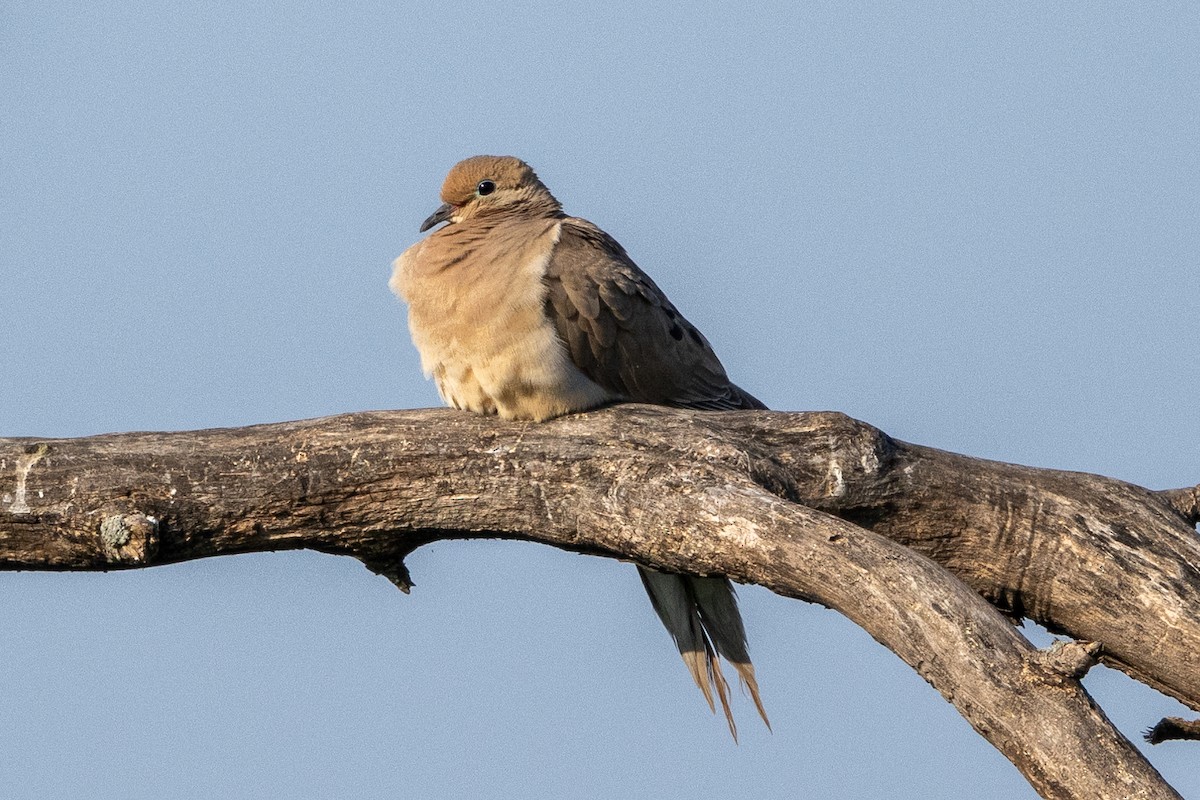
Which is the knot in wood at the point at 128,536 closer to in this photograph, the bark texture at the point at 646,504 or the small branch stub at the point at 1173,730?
the bark texture at the point at 646,504

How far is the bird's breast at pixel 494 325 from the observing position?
584 cm

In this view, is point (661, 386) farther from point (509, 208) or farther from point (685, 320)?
point (509, 208)

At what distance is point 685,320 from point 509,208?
1015 millimetres

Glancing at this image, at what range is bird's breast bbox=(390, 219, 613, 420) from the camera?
5.84 metres

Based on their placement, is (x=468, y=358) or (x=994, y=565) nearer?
(x=994, y=565)

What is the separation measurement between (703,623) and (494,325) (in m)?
1.52

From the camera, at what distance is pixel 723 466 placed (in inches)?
199

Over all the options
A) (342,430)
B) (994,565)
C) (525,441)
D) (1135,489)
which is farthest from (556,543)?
(1135,489)

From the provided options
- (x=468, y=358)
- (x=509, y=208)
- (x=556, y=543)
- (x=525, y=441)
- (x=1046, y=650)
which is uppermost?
(x=509, y=208)

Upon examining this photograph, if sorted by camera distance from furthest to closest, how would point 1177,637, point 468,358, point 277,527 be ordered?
point 468,358, point 277,527, point 1177,637

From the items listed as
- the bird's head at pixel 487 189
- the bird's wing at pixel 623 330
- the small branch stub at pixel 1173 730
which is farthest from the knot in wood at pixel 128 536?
the small branch stub at pixel 1173 730

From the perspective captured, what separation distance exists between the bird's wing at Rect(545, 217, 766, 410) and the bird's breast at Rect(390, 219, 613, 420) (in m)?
0.07

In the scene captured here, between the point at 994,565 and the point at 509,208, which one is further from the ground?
the point at 509,208

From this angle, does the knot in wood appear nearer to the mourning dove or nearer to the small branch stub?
the mourning dove
